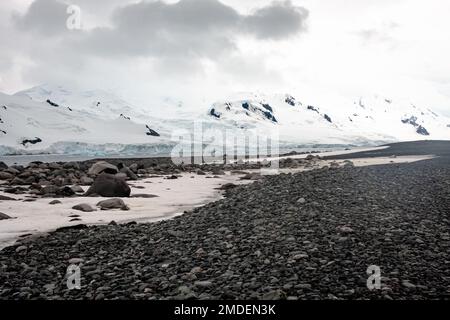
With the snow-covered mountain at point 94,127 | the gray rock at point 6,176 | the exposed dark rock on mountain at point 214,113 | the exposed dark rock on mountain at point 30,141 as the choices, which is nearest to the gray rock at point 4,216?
the gray rock at point 6,176

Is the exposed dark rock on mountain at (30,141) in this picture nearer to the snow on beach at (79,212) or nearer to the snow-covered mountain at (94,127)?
the snow-covered mountain at (94,127)

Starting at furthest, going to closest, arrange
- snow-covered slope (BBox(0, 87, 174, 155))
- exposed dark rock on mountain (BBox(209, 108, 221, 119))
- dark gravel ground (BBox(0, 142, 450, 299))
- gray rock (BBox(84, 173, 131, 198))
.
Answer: exposed dark rock on mountain (BBox(209, 108, 221, 119)) < snow-covered slope (BBox(0, 87, 174, 155)) < gray rock (BBox(84, 173, 131, 198)) < dark gravel ground (BBox(0, 142, 450, 299))

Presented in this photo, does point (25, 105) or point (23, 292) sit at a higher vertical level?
point (25, 105)

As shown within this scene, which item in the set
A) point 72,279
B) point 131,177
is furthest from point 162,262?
point 131,177

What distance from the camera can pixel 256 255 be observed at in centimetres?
759

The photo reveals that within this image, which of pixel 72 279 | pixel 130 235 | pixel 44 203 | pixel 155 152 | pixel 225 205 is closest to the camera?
pixel 72 279

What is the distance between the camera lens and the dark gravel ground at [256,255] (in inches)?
241

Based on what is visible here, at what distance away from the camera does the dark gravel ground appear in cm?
611

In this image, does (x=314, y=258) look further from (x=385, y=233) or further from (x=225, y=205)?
(x=225, y=205)

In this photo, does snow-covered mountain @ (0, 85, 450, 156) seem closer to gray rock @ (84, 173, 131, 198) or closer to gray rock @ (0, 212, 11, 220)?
gray rock @ (84, 173, 131, 198)

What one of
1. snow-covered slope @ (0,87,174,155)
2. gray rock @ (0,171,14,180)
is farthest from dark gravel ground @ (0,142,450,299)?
snow-covered slope @ (0,87,174,155)

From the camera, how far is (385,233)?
884 cm

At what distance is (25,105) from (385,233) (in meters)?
Answer: 117

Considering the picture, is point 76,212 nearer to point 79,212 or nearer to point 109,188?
point 79,212
